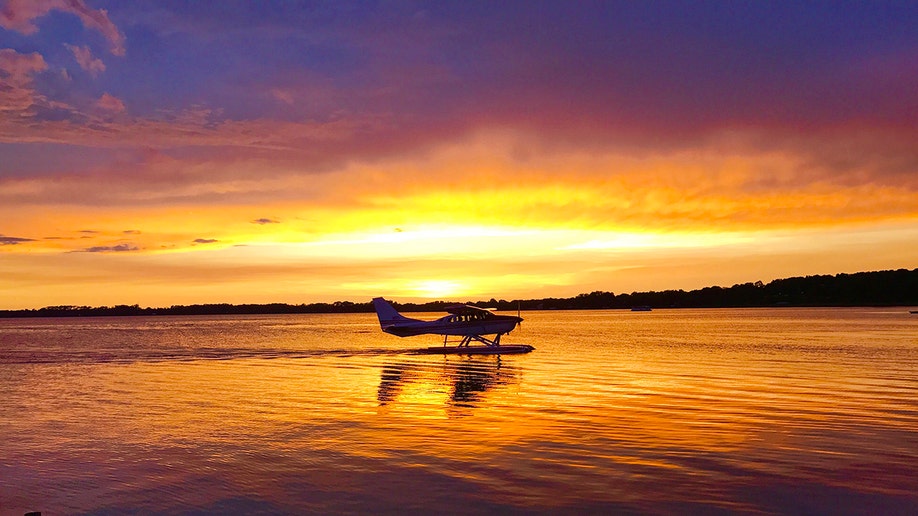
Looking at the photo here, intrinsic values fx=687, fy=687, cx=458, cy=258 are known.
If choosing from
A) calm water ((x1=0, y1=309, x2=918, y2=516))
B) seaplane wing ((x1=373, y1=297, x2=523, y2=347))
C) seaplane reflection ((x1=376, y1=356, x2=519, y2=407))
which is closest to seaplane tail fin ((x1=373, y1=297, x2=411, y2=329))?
seaplane wing ((x1=373, y1=297, x2=523, y2=347))

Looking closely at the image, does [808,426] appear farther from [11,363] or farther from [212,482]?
[11,363]

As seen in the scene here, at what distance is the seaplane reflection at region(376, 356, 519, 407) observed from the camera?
23.2m

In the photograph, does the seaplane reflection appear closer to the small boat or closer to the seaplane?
the small boat

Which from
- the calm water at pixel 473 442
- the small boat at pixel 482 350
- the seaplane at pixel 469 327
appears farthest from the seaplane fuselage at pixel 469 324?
the calm water at pixel 473 442

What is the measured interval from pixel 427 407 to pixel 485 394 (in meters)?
3.45

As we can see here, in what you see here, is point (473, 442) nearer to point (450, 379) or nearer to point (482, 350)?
point (450, 379)

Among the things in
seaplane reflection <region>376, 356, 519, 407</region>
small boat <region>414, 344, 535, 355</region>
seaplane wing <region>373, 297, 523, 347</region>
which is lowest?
seaplane reflection <region>376, 356, 519, 407</region>

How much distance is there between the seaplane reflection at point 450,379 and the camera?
76.0 feet

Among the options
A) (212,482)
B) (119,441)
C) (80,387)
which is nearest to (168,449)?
(119,441)

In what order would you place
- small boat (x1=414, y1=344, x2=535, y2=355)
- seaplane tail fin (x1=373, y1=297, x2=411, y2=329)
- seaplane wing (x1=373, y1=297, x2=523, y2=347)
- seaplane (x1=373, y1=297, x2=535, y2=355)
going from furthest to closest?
seaplane tail fin (x1=373, y1=297, x2=411, y2=329) < seaplane wing (x1=373, y1=297, x2=523, y2=347) < seaplane (x1=373, y1=297, x2=535, y2=355) < small boat (x1=414, y1=344, x2=535, y2=355)

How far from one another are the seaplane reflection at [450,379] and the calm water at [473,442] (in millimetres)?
263

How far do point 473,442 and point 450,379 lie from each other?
14.2 m

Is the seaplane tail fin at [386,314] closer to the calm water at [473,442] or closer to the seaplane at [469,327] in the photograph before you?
the seaplane at [469,327]

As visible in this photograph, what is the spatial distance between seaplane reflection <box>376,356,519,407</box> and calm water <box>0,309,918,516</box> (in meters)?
0.26
